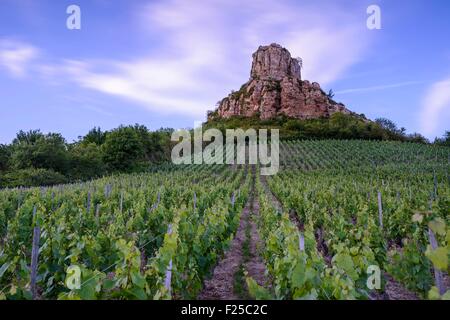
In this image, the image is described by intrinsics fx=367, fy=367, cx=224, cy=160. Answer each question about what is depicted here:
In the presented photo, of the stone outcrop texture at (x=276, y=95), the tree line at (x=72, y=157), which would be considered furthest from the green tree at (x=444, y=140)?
the tree line at (x=72, y=157)

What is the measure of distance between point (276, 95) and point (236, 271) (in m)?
85.0

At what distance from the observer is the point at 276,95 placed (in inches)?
3516

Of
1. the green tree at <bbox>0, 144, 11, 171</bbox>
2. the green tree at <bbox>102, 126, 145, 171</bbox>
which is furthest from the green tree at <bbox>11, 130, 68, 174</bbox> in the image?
the green tree at <bbox>102, 126, 145, 171</bbox>

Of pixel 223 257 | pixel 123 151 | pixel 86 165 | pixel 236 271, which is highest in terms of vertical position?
pixel 123 151

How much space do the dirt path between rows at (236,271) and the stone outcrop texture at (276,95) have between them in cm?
7582

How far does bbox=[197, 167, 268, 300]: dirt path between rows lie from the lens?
591 cm

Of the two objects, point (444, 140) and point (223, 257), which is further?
point (444, 140)

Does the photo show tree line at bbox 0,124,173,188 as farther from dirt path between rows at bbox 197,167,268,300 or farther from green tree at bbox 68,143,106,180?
dirt path between rows at bbox 197,167,268,300

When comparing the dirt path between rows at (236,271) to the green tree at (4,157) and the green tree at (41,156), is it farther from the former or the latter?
the green tree at (4,157)

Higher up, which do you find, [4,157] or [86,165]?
[4,157]

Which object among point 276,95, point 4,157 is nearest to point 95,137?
point 4,157

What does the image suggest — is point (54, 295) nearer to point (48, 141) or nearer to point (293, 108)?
point (48, 141)

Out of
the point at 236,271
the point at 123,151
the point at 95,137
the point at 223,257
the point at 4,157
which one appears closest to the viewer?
the point at 223,257

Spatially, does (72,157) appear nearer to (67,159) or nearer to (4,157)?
(67,159)
